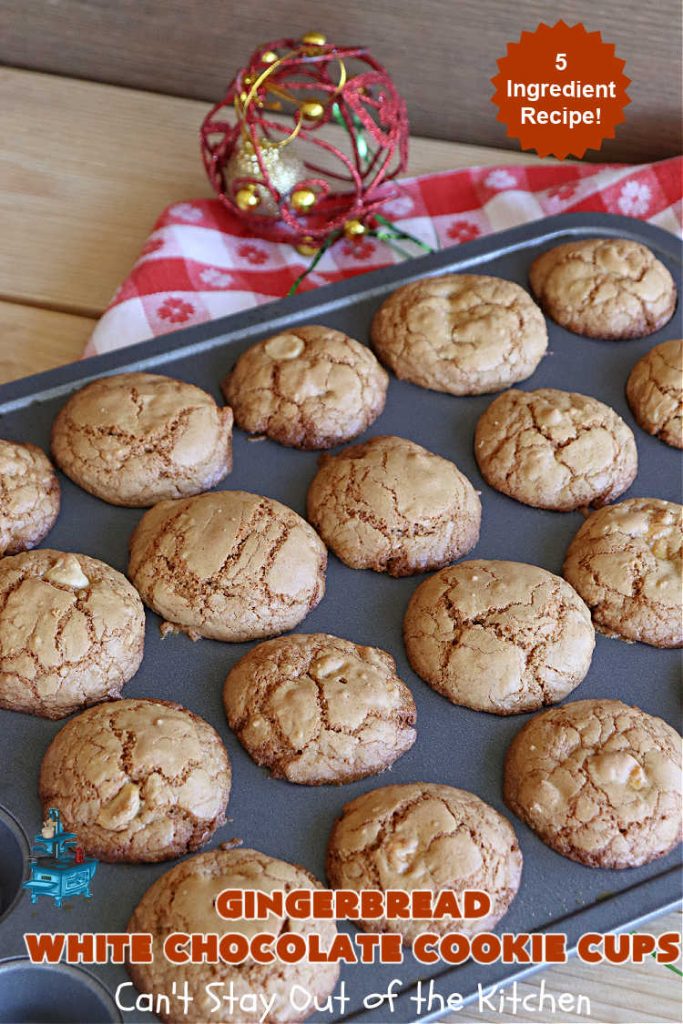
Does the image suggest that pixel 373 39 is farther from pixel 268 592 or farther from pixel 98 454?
pixel 268 592

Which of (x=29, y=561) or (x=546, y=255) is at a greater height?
(x=546, y=255)

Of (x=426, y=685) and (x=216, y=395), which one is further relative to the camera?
(x=216, y=395)

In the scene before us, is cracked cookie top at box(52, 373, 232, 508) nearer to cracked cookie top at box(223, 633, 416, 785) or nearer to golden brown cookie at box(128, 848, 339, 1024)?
cracked cookie top at box(223, 633, 416, 785)

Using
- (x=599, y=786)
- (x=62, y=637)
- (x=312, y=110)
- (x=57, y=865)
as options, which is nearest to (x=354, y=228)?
(x=312, y=110)

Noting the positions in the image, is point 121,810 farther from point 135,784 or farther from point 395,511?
point 395,511

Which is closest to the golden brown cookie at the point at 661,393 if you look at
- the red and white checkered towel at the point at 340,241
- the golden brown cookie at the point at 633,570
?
the golden brown cookie at the point at 633,570

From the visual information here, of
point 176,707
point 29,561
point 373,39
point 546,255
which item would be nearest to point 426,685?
point 176,707
